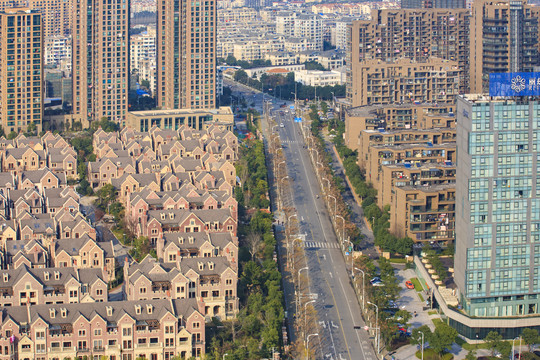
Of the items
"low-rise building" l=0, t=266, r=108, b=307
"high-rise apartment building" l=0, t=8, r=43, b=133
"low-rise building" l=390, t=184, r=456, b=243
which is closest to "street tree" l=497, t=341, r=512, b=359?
"low-rise building" l=390, t=184, r=456, b=243

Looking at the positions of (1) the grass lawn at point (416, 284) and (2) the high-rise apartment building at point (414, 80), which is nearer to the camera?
(1) the grass lawn at point (416, 284)

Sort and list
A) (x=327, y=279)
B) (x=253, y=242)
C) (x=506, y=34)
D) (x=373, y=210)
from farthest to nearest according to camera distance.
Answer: (x=506, y=34)
(x=373, y=210)
(x=253, y=242)
(x=327, y=279)

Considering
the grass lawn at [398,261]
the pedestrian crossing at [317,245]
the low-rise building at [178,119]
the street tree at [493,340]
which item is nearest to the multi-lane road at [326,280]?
the pedestrian crossing at [317,245]

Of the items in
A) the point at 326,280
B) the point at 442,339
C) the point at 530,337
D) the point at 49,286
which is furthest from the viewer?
the point at 326,280

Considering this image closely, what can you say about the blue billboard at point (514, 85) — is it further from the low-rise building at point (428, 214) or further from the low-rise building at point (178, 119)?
the low-rise building at point (178, 119)

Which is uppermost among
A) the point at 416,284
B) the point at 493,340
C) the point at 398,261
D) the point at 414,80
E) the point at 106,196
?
the point at 414,80

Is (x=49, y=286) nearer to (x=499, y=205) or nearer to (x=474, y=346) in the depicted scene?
(x=474, y=346)

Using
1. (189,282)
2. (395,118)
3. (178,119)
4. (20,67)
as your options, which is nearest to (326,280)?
(189,282)
